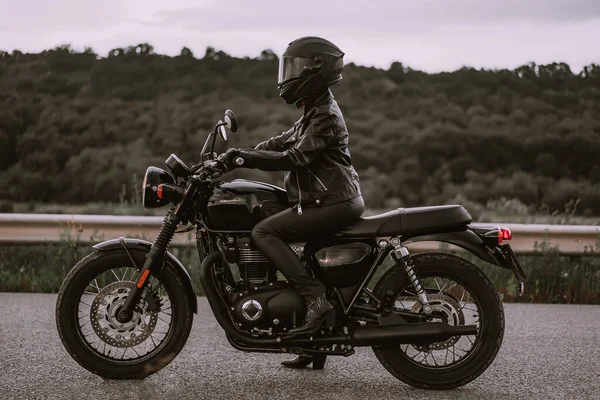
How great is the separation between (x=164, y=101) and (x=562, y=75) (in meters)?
15.0

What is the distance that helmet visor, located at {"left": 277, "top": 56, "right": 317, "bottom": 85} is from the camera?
5090 mm

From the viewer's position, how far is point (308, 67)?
16.7 ft

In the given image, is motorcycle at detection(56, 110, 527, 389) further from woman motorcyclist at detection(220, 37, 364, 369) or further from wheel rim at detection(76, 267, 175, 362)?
woman motorcyclist at detection(220, 37, 364, 369)

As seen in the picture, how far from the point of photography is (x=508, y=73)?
32.5 m

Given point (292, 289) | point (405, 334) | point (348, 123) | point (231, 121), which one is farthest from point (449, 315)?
point (348, 123)

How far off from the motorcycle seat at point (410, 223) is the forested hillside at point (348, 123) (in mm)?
16863

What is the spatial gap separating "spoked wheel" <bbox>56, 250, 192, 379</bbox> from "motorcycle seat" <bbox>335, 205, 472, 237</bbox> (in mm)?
1182

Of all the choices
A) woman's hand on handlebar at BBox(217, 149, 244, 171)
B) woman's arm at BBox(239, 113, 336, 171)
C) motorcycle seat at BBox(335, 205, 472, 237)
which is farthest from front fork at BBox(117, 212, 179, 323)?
motorcycle seat at BBox(335, 205, 472, 237)

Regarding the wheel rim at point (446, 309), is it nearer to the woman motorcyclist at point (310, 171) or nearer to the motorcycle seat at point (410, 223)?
the motorcycle seat at point (410, 223)

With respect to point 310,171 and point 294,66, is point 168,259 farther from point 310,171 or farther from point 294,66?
point 294,66

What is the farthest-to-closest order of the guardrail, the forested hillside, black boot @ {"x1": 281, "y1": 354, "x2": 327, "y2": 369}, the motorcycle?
1. the forested hillside
2. the guardrail
3. black boot @ {"x1": 281, "y1": 354, "x2": 327, "y2": 369}
4. the motorcycle

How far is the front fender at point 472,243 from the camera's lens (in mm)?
5102

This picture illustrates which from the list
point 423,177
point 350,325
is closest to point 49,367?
point 350,325

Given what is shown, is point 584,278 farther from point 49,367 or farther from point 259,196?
point 49,367
